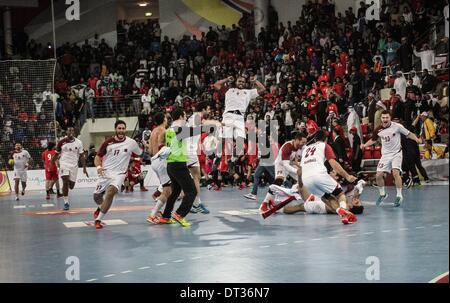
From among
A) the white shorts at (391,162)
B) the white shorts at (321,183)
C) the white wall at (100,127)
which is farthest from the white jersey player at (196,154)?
the white wall at (100,127)

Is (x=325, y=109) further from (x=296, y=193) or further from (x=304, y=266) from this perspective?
(x=304, y=266)

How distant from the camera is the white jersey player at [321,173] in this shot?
11.7 metres

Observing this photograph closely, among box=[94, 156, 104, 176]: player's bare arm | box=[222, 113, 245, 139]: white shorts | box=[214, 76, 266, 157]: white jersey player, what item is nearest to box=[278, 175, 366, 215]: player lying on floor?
box=[214, 76, 266, 157]: white jersey player

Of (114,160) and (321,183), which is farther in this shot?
(114,160)

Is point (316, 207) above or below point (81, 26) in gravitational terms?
below

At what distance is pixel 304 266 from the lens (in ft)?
25.7

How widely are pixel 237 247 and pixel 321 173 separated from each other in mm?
2847

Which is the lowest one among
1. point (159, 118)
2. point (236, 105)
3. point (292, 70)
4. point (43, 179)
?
point (43, 179)

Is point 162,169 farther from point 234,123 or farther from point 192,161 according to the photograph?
point 234,123

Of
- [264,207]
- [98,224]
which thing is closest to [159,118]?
[98,224]

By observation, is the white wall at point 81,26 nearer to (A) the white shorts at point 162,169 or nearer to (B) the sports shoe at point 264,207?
(A) the white shorts at point 162,169

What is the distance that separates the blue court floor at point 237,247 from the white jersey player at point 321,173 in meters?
0.49

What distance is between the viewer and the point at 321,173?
11750 millimetres

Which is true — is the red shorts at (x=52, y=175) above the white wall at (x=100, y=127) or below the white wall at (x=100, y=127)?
below
